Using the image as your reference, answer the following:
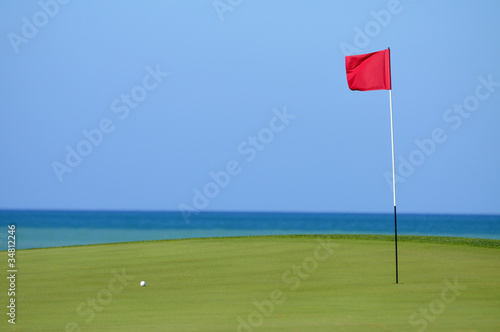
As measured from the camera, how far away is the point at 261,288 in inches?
408

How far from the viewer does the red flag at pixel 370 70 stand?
1152cm

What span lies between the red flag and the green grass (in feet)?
10.6

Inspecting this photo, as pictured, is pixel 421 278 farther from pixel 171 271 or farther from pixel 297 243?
pixel 297 243

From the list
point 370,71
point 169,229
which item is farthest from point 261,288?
point 169,229

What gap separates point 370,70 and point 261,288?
4145 millimetres

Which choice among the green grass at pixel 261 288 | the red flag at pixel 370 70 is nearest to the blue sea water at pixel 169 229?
the green grass at pixel 261 288

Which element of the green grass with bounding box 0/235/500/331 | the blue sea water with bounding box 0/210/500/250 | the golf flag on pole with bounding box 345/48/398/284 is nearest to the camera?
the green grass with bounding box 0/235/500/331

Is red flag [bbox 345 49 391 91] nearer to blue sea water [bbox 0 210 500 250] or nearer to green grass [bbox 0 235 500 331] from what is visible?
green grass [bbox 0 235 500 331]

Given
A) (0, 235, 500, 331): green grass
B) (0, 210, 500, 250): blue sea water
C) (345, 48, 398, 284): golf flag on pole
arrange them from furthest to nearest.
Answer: (0, 210, 500, 250): blue sea water
(345, 48, 398, 284): golf flag on pole
(0, 235, 500, 331): green grass

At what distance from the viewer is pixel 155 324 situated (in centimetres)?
764

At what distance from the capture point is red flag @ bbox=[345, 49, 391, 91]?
11.5 meters

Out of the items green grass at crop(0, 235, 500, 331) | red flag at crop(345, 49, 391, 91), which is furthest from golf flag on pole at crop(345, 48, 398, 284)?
green grass at crop(0, 235, 500, 331)

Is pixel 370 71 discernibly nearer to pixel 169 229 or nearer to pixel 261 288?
pixel 261 288

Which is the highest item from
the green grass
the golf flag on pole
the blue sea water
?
the blue sea water
